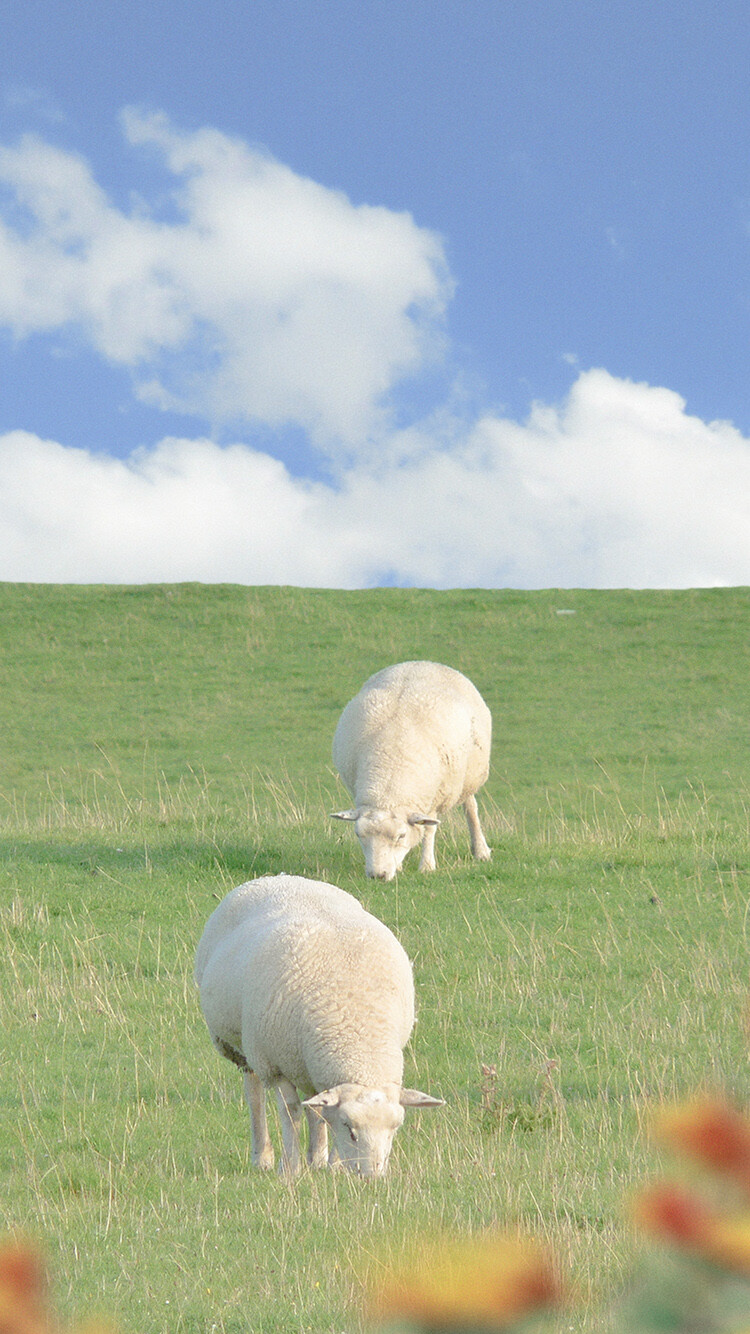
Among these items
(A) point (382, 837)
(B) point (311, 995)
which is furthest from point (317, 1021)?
(A) point (382, 837)

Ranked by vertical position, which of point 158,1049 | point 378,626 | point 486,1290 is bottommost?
point 158,1049

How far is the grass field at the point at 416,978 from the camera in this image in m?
4.76

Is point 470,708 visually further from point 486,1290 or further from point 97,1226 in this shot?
point 486,1290

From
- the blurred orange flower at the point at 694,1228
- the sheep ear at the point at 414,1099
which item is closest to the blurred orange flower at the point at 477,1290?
the blurred orange flower at the point at 694,1228

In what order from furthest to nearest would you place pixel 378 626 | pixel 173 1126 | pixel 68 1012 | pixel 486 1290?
pixel 378 626 < pixel 68 1012 < pixel 173 1126 < pixel 486 1290

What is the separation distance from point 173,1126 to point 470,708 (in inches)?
333

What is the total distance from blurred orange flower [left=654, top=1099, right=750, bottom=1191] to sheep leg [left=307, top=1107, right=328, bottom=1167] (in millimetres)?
5831

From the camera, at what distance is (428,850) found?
1402cm

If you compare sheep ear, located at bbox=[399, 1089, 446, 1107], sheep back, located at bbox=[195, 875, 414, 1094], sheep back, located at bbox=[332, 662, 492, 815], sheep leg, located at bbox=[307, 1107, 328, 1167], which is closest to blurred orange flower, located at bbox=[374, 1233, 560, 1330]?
sheep ear, located at bbox=[399, 1089, 446, 1107]

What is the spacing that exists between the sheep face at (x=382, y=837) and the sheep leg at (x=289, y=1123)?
6.47 metres

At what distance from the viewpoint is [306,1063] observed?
5.97 metres

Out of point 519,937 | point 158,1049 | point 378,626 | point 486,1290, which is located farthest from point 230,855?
point 378,626

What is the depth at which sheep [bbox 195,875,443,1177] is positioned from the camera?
5.57 metres

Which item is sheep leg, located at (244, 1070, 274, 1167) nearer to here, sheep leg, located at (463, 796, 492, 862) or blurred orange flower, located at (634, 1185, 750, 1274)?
blurred orange flower, located at (634, 1185, 750, 1274)
